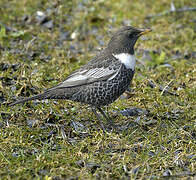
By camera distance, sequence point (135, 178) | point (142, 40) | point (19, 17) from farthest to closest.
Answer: point (19, 17)
point (142, 40)
point (135, 178)

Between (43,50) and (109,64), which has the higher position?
(109,64)

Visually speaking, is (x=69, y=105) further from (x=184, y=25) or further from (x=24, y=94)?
(x=184, y=25)

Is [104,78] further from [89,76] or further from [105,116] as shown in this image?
[105,116]

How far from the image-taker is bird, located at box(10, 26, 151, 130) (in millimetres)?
5676

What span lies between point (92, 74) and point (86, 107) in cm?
77

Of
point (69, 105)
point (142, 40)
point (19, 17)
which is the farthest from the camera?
point (19, 17)

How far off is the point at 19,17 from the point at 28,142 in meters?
4.74

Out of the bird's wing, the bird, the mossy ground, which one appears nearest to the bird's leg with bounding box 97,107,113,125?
the bird

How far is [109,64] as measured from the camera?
5797mm

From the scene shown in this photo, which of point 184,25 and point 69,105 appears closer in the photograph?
point 69,105

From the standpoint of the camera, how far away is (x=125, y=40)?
19.6ft

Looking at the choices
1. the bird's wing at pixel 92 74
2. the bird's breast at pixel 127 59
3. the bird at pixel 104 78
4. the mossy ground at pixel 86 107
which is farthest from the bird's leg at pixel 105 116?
the bird's breast at pixel 127 59

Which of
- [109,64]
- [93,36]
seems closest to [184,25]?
[93,36]

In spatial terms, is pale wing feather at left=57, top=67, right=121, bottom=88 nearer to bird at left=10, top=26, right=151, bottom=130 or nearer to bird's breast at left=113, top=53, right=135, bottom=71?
bird at left=10, top=26, right=151, bottom=130
